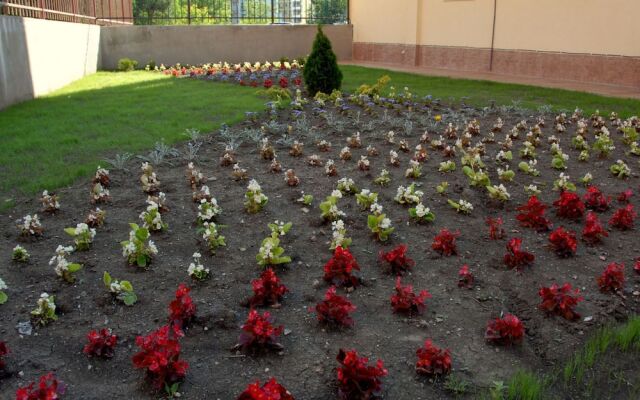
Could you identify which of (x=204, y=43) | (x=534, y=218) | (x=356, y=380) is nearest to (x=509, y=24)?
(x=204, y=43)

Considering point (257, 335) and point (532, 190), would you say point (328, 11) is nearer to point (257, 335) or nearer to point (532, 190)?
point (532, 190)

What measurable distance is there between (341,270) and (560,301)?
128 cm

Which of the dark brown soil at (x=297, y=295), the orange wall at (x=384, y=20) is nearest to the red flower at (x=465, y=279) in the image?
the dark brown soil at (x=297, y=295)

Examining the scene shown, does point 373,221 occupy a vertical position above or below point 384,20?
below

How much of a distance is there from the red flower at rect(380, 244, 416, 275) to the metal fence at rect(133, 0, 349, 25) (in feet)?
51.6

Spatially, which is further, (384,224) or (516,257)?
(384,224)

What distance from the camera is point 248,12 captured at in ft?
62.3

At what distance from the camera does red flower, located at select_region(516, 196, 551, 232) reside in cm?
466

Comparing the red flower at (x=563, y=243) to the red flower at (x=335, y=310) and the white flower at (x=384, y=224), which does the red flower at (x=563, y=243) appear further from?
the red flower at (x=335, y=310)

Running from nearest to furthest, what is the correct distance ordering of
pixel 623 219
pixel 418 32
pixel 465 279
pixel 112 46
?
pixel 465 279 → pixel 623 219 → pixel 112 46 → pixel 418 32

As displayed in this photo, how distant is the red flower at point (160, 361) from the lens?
9.18ft

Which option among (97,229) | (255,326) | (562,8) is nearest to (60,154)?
(97,229)

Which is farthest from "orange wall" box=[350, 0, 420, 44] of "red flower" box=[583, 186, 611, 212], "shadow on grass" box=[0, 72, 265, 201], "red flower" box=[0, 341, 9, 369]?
"red flower" box=[0, 341, 9, 369]

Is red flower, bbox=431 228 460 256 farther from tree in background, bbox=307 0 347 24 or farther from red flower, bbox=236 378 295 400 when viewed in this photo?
tree in background, bbox=307 0 347 24
